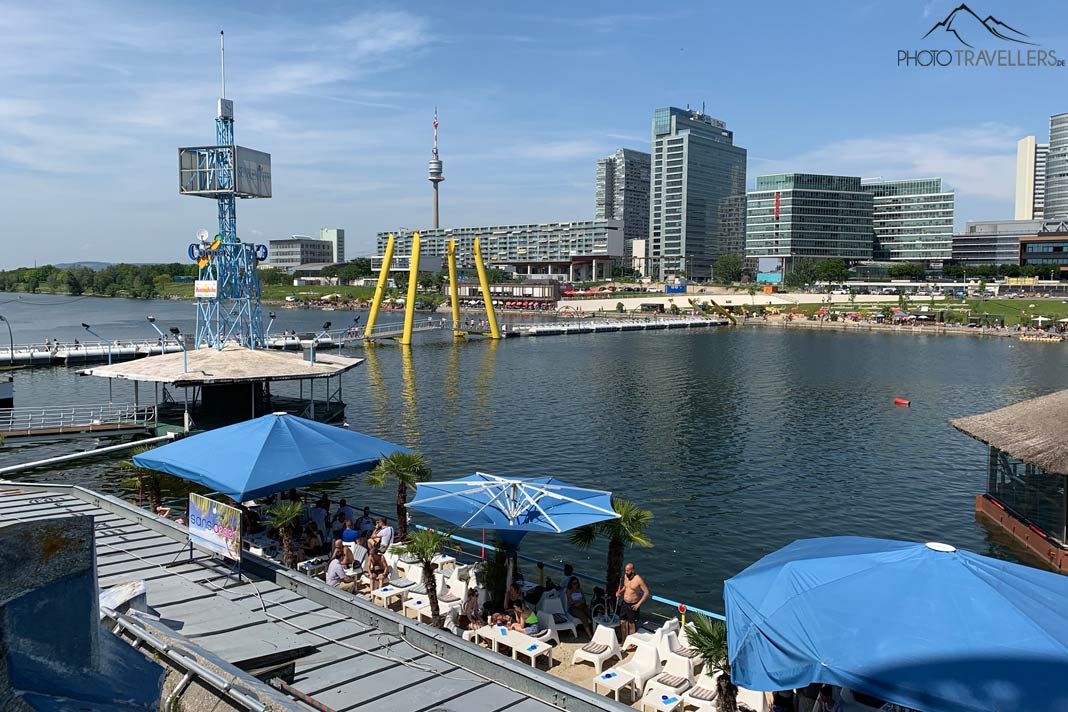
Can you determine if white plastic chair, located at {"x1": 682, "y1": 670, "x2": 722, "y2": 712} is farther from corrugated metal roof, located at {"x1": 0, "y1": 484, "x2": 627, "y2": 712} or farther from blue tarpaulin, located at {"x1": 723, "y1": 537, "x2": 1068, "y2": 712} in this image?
corrugated metal roof, located at {"x1": 0, "y1": 484, "x2": 627, "y2": 712}

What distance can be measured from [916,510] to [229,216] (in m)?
36.1

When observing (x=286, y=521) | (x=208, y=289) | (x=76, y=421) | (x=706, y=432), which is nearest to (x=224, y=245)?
(x=208, y=289)

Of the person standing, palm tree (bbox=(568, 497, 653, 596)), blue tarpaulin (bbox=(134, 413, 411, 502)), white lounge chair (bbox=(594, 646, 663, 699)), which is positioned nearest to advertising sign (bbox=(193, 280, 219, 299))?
blue tarpaulin (bbox=(134, 413, 411, 502))

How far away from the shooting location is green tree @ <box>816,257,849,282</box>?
180875 millimetres

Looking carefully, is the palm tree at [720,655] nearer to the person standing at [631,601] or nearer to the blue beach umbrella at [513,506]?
the person standing at [631,601]

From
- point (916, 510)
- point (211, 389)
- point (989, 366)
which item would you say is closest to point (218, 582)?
point (916, 510)

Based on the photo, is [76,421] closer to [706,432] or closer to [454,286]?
[706,432]

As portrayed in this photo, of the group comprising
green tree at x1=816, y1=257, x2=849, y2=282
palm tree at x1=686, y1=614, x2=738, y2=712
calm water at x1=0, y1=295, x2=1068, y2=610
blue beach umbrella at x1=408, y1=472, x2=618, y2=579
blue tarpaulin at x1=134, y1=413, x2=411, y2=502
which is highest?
green tree at x1=816, y1=257, x2=849, y2=282

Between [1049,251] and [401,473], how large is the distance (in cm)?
20451

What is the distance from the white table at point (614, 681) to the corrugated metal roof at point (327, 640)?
9.78 feet

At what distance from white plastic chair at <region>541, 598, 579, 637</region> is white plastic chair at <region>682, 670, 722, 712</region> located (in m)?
2.67

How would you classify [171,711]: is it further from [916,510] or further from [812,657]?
[916,510]

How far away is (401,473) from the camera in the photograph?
17.7 metres

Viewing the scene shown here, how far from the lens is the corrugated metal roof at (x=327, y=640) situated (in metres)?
8.55
